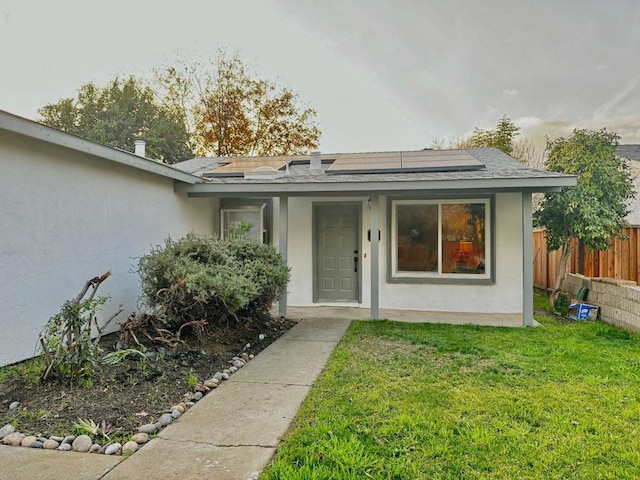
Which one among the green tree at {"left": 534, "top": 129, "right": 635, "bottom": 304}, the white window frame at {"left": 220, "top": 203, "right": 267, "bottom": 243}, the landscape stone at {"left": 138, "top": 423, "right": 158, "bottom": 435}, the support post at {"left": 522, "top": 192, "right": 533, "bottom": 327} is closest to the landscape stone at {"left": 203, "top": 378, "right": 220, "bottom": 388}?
the landscape stone at {"left": 138, "top": 423, "right": 158, "bottom": 435}

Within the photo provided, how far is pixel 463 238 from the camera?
25.8ft

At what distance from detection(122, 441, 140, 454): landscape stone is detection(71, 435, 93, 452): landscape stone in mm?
248

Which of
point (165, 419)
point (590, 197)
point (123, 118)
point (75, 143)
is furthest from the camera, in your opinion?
point (123, 118)

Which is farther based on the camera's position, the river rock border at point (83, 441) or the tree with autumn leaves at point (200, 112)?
the tree with autumn leaves at point (200, 112)

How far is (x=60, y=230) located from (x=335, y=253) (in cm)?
502

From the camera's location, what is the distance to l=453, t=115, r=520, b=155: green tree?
57.7 feet

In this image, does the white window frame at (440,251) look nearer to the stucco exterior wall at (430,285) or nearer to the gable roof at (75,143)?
the stucco exterior wall at (430,285)

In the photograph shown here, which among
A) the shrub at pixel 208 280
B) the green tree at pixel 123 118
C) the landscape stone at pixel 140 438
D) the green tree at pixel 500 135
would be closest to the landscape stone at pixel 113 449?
the landscape stone at pixel 140 438

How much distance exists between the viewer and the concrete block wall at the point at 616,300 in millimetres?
6263

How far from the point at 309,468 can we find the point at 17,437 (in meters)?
2.09

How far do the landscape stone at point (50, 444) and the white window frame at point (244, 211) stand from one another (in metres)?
5.69

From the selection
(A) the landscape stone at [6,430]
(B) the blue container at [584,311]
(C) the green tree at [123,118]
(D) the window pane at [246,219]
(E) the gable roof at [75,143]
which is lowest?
(A) the landscape stone at [6,430]

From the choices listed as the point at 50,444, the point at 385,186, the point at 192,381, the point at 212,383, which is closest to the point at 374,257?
the point at 385,186

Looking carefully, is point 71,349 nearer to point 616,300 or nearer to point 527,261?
point 527,261
